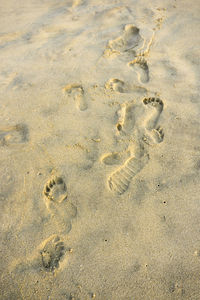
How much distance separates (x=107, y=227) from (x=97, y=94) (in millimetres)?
1378

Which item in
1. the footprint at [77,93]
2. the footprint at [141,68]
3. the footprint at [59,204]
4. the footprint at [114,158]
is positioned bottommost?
the footprint at [59,204]

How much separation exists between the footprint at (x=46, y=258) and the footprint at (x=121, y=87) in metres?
1.59

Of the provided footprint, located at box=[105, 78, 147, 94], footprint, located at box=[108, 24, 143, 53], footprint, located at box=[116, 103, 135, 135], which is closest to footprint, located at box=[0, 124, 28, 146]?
footprint, located at box=[116, 103, 135, 135]

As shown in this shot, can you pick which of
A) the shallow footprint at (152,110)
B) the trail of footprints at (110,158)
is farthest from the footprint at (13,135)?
the shallow footprint at (152,110)

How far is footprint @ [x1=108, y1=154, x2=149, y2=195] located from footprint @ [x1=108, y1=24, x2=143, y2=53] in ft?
5.74

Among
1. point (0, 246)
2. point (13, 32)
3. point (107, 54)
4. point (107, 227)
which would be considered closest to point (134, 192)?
point (107, 227)

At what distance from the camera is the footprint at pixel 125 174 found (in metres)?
1.84

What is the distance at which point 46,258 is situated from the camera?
1558mm

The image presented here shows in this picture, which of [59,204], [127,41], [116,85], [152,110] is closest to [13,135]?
[59,204]

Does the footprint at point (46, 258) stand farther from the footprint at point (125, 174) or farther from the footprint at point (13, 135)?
the footprint at point (13, 135)

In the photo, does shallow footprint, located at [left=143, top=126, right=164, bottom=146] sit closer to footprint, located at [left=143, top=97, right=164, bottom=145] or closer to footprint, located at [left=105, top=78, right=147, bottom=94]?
footprint, located at [left=143, top=97, right=164, bottom=145]

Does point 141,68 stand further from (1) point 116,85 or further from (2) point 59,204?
(2) point 59,204

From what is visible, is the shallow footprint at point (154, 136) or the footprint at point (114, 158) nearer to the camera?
the footprint at point (114, 158)

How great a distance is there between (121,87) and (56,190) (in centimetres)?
134
